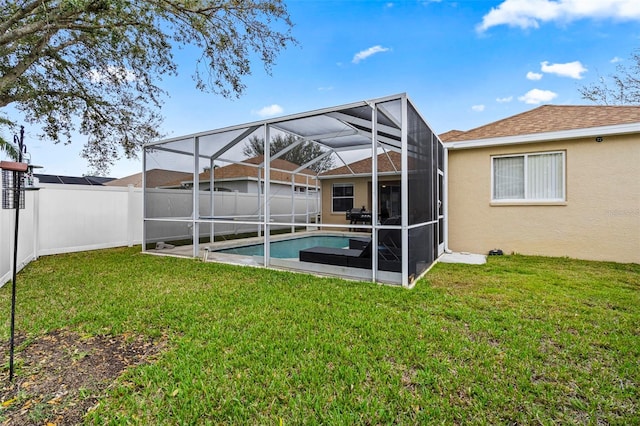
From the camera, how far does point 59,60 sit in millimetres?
8344

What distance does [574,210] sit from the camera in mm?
7219

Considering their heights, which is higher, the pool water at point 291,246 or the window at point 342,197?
the window at point 342,197

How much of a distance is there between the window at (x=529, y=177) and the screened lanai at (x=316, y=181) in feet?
4.81

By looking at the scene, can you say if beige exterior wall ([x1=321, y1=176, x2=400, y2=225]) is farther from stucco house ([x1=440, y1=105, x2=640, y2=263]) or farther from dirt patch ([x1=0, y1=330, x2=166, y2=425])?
dirt patch ([x1=0, y1=330, x2=166, y2=425])

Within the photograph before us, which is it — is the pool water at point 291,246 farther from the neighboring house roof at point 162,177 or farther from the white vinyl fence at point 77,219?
the white vinyl fence at point 77,219

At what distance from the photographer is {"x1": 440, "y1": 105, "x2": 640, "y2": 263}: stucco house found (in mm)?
6849

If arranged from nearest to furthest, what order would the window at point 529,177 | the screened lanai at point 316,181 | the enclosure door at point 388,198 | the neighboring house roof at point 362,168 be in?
the screened lanai at point 316,181 < the window at point 529,177 < the neighboring house roof at point 362,168 < the enclosure door at point 388,198

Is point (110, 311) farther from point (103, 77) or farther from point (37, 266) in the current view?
point (103, 77)

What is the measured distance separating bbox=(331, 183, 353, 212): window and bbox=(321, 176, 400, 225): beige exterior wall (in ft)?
0.56

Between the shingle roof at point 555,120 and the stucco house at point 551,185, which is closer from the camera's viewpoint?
the stucco house at point 551,185

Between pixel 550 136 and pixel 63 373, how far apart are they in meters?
9.57

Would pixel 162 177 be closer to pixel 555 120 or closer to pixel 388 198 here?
pixel 388 198

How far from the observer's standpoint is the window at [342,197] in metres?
15.7

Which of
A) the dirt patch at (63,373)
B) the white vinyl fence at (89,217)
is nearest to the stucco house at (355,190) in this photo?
the white vinyl fence at (89,217)
